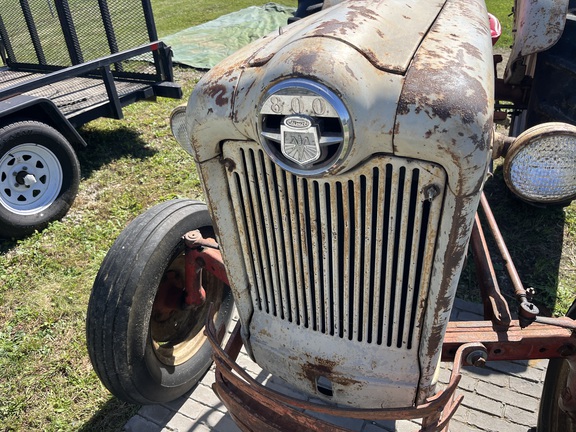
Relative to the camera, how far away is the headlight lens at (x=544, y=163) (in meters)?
1.36

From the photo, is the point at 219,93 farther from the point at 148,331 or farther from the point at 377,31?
the point at 148,331

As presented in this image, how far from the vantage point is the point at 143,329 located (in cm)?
217

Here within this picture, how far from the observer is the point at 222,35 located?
8367 millimetres

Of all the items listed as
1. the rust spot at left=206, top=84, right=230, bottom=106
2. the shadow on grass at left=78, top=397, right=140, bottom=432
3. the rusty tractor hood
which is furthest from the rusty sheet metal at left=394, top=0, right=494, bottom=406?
the shadow on grass at left=78, top=397, right=140, bottom=432

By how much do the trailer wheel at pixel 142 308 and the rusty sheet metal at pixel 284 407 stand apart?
0.44 meters

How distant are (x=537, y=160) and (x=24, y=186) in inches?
148

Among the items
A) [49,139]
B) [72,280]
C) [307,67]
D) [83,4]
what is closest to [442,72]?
[307,67]

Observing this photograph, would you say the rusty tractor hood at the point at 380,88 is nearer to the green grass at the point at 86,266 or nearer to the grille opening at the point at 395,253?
the grille opening at the point at 395,253

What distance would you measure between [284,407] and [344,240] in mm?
603

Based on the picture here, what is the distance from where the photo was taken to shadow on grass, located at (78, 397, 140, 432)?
254 centimetres

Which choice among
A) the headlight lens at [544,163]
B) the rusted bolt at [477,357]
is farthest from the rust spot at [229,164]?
the rusted bolt at [477,357]

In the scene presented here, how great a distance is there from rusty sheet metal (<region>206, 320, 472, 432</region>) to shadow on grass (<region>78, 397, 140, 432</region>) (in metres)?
0.99

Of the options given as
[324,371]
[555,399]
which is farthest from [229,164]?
[555,399]

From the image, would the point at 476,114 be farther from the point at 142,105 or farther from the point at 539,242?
the point at 142,105
